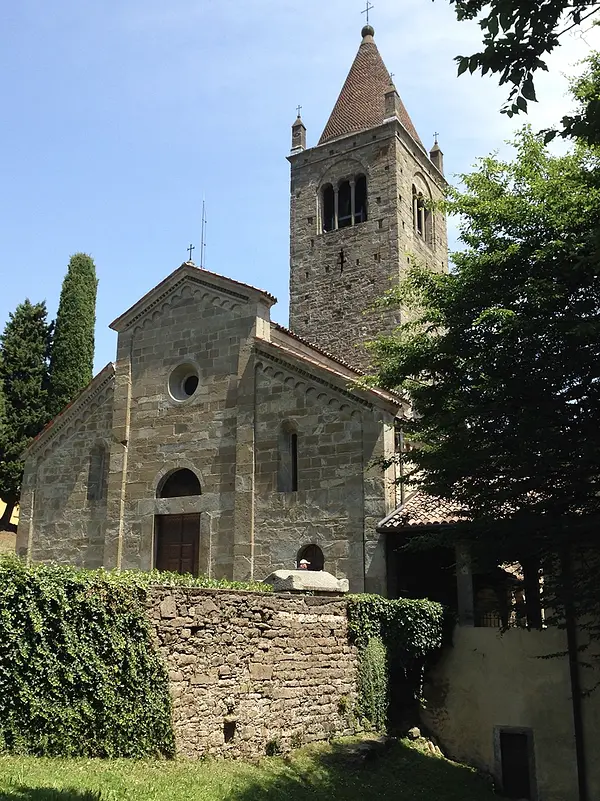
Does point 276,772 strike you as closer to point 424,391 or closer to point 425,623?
point 425,623

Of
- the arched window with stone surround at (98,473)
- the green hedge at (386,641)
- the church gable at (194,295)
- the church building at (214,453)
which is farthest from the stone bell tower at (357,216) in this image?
the green hedge at (386,641)

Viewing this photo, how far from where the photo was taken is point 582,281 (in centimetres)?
1174

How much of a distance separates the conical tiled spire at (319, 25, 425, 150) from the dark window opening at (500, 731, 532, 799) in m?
23.7

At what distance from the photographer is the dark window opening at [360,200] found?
3064cm

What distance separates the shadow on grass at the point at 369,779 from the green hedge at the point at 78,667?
1.60m

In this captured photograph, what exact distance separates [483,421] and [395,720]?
265 inches

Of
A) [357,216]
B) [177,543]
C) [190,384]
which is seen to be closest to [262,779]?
[177,543]

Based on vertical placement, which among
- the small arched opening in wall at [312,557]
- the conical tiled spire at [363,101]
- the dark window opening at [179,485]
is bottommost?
the small arched opening in wall at [312,557]

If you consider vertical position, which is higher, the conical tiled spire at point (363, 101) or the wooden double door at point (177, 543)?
the conical tiled spire at point (363, 101)

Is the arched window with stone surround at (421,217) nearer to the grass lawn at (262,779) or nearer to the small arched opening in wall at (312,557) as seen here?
the small arched opening in wall at (312,557)

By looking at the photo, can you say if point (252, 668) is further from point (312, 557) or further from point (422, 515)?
point (422, 515)

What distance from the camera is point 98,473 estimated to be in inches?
836

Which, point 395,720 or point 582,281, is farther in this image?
point 395,720

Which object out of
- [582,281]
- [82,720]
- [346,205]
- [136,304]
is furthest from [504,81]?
[346,205]
